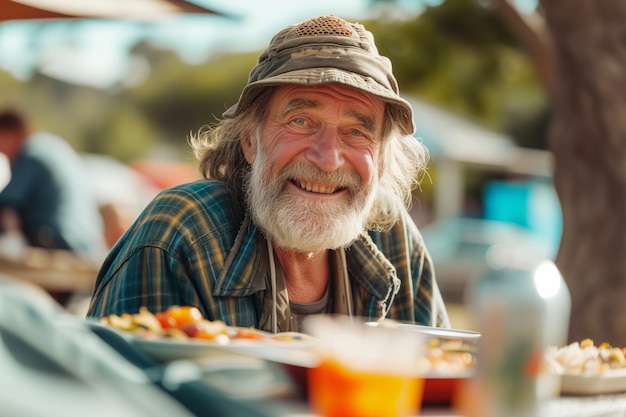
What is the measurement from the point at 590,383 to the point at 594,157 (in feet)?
10.2

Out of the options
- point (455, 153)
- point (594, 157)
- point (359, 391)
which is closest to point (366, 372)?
point (359, 391)

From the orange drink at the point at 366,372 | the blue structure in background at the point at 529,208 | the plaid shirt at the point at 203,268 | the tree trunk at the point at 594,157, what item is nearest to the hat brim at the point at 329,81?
the plaid shirt at the point at 203,268

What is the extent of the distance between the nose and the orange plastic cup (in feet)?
4.84

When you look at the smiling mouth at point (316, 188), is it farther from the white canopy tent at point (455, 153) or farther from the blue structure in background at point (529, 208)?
the blue structure in background at point (529, 208)

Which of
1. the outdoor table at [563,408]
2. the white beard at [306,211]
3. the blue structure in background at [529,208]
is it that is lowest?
the outdoor table at [563,408]

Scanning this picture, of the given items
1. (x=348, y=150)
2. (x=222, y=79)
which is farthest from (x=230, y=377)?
(x=222, y=79)

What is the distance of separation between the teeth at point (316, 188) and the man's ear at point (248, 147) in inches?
9.5

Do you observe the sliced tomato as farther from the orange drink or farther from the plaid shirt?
the plaid shirt

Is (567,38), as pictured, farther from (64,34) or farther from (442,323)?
(64,34)

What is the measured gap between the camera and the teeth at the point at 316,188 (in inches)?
109

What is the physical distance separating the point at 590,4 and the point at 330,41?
2220 mm

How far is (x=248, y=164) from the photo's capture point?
3.05 meters

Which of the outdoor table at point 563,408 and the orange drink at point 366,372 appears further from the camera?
the outdoor table at point 563,408

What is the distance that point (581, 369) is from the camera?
5.70 feet
